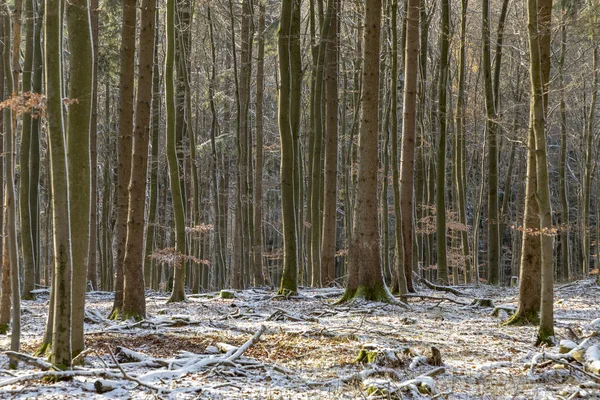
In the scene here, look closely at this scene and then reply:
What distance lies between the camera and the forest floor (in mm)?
5652

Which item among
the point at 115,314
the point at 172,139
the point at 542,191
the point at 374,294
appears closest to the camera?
the point at 542,191

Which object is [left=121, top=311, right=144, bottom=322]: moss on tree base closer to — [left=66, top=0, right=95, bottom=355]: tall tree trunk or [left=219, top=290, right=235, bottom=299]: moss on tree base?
[left=66, top=0, right=95, bottom=355]: tall tree trunk

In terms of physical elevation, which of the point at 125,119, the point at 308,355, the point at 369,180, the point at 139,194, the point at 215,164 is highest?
the point at 215,164

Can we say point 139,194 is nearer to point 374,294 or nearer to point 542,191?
point 374,294

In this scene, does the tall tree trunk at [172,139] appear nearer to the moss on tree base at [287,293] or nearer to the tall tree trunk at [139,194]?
the tall tree trunk at [139,194]

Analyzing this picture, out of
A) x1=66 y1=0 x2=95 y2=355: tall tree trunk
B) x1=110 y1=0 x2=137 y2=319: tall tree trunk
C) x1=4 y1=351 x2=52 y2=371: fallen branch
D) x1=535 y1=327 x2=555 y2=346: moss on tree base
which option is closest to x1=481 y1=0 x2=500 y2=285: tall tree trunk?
x1=535 y1=327 x2=555 y2=346: moss on tree base

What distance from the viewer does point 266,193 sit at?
3816 cm

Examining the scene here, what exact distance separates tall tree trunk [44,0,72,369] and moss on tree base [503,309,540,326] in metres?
7.24

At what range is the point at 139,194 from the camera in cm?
1020

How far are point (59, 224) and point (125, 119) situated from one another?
17.4 ft

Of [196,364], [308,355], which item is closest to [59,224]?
[196,364]

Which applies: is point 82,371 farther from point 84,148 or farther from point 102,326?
point 102,326

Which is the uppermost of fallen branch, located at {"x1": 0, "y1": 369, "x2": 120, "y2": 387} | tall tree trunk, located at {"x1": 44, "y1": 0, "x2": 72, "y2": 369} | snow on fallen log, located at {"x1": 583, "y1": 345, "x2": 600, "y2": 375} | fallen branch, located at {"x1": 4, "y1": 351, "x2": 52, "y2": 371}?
tall tree trunk, located at {"x1": 44, "y1": 0, "x2": 72, "y2": 369}

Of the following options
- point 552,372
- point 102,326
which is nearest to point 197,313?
point 102,326
